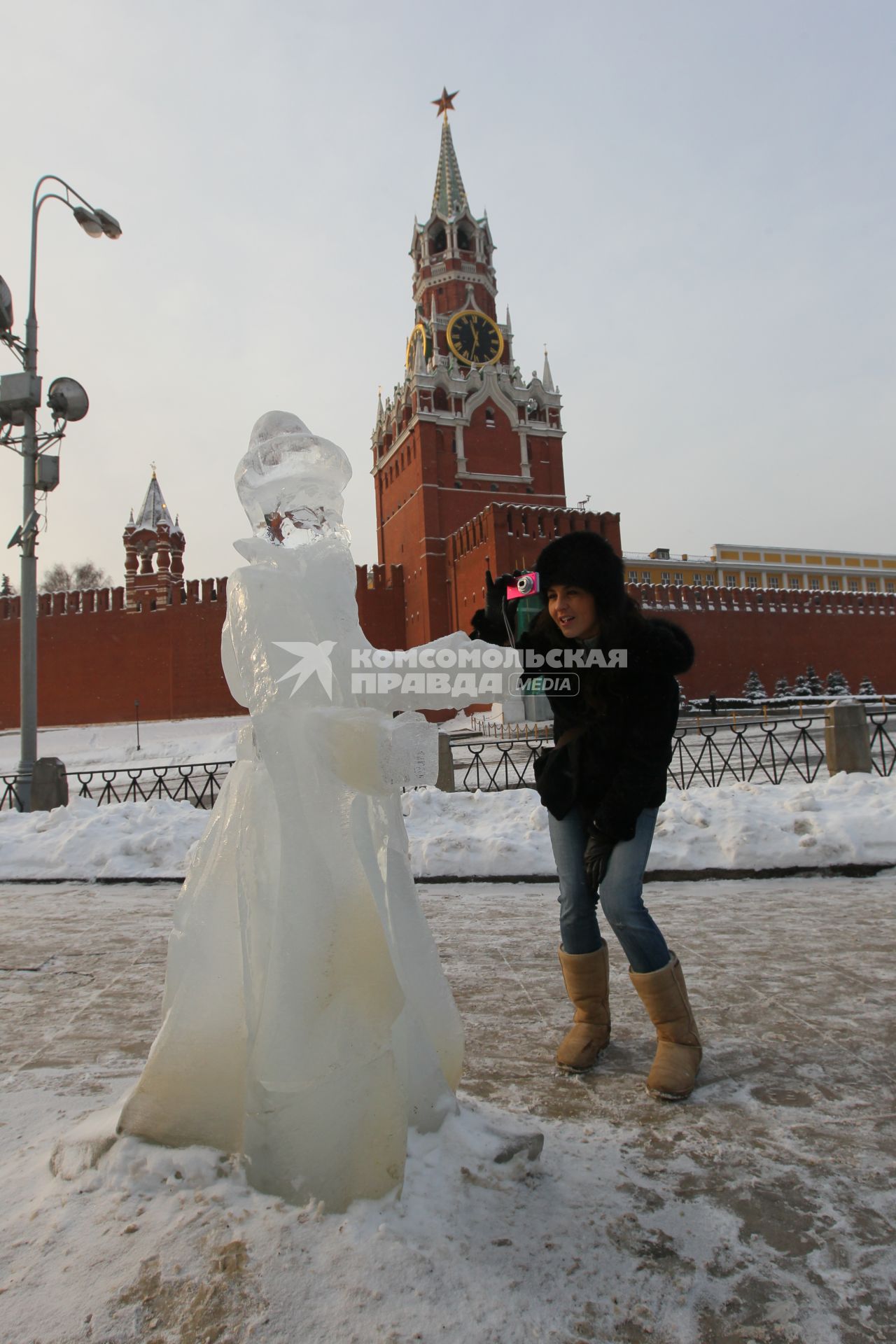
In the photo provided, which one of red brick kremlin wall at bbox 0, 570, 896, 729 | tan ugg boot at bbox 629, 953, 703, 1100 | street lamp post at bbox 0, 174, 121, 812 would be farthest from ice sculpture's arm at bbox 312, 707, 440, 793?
red brick kremlin wall at bbox 0, 570, 896, 729

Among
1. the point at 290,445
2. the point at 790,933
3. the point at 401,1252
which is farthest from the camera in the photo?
the point at 790,933

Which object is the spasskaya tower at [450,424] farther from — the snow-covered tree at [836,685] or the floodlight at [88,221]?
the floodlight at [88,221]

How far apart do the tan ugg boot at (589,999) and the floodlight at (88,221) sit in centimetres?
1044

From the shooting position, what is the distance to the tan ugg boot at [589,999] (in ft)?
7.52

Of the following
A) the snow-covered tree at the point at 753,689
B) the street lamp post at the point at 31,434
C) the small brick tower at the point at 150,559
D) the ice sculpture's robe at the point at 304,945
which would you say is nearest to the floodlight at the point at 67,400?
the street lamp post at the point at 31,434

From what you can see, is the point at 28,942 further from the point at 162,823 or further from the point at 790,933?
the point at 790,933

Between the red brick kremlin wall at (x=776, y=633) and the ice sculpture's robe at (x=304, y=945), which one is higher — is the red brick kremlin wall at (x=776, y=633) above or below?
above

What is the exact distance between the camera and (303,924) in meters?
1.57

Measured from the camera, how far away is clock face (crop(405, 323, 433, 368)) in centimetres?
3506

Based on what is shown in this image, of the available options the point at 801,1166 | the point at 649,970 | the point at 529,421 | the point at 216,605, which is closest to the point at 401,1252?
the point at 801,1166

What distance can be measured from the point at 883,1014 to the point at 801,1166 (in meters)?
1.08

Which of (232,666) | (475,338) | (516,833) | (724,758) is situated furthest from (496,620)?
(475,338)

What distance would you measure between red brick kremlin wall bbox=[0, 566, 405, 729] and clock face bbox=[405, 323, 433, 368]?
15122 millimetres

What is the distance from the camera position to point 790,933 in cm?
359
